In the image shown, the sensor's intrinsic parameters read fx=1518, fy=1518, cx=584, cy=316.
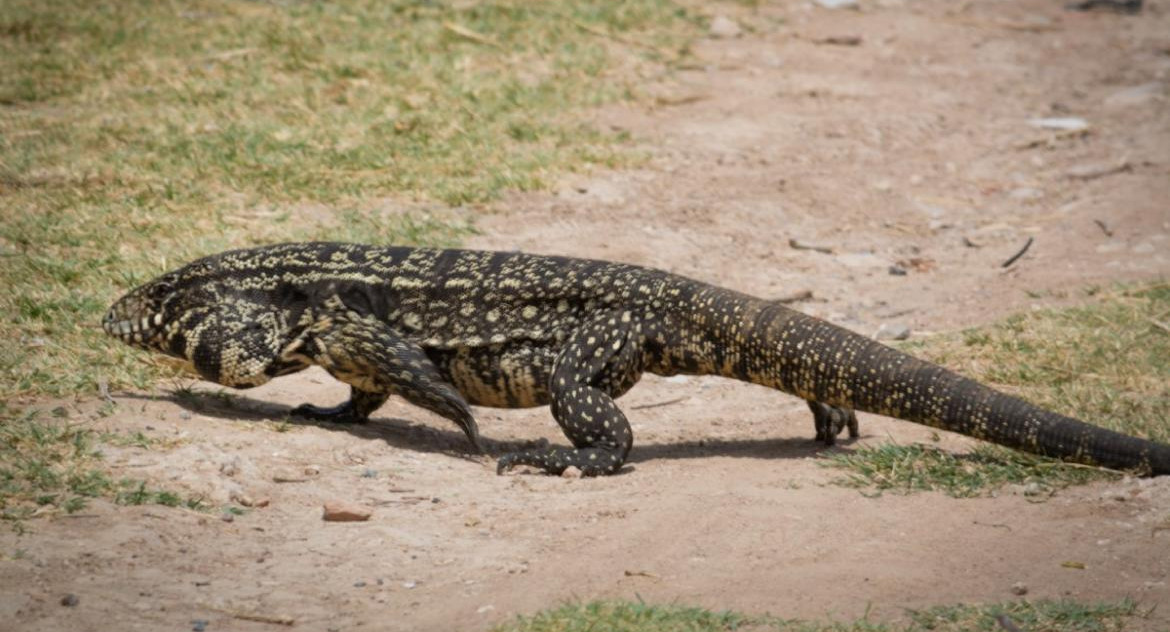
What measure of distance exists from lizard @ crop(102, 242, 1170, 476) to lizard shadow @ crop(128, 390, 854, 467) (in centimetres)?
13

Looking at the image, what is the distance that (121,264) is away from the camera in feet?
30.7

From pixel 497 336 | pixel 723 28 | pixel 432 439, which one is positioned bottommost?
pixel 432 439

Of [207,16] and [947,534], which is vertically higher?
[207,16]

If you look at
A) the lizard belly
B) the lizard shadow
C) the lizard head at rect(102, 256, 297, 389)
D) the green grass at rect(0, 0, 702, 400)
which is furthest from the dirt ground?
the green grass at rect(0, 0, 702, 400)

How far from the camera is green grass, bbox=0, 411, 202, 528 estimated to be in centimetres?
597

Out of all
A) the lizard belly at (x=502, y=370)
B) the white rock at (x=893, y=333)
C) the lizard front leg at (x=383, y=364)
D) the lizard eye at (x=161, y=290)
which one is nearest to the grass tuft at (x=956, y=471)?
the lizard belly at (x=502, y=370)

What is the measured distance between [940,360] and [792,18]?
27.9ft

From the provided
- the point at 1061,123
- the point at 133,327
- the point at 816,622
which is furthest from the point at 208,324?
the point at 1061,123

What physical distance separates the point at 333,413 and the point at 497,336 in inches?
38.4

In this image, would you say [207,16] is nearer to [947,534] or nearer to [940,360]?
[940,360]

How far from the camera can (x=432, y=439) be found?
7938 mm

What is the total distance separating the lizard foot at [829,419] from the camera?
7637mm

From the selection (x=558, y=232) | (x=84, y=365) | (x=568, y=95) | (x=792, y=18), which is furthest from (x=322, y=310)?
(x=792, y=18)

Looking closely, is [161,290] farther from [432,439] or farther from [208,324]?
[432,439]
